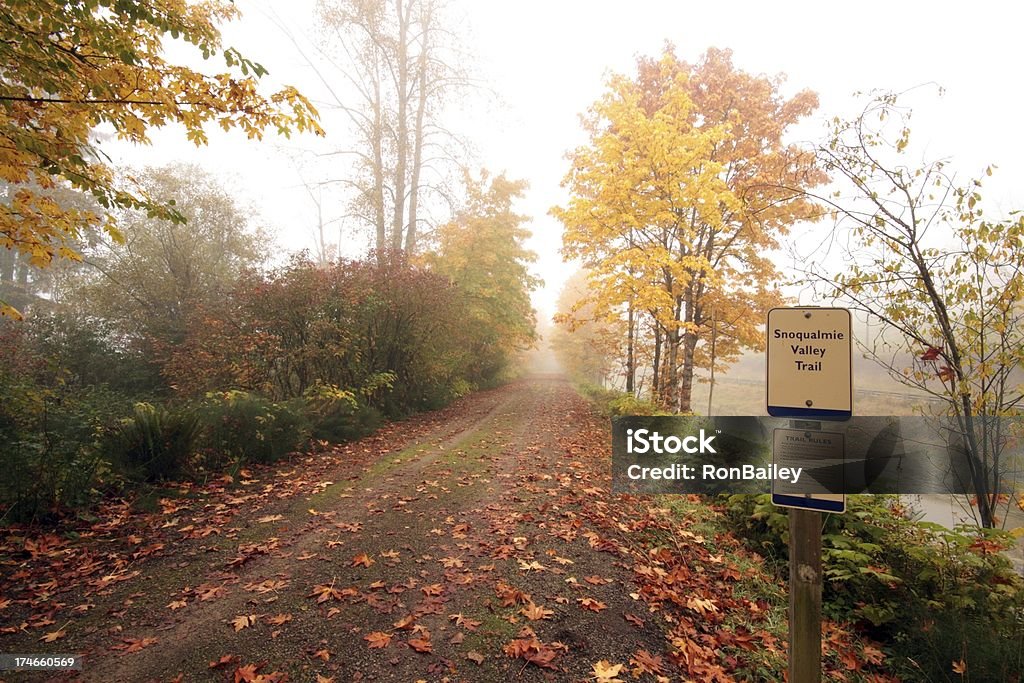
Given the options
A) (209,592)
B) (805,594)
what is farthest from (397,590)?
(805,594)

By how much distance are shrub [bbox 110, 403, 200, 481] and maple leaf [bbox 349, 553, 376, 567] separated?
3398 mm

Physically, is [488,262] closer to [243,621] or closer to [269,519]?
[269,519]

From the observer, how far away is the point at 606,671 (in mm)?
2799

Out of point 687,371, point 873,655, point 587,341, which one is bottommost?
point 873,655

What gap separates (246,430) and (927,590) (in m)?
8.55

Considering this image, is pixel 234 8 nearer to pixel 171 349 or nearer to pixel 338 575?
pixel 338 575

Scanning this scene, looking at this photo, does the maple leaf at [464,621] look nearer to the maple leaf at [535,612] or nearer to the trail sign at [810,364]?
the maple leaf at [535,612]

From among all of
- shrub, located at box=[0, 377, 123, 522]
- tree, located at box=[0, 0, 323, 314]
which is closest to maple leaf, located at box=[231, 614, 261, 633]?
shrub, located at box=[0, 377, 123, 522]

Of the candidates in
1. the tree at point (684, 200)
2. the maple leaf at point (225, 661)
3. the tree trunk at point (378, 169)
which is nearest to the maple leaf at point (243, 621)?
the maple leaf at point (225, 661)

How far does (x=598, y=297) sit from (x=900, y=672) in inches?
337

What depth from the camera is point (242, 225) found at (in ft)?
53.8

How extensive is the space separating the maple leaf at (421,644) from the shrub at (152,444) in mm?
4636

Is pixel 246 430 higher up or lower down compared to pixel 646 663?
higher up

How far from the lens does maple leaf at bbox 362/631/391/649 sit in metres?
2.94
